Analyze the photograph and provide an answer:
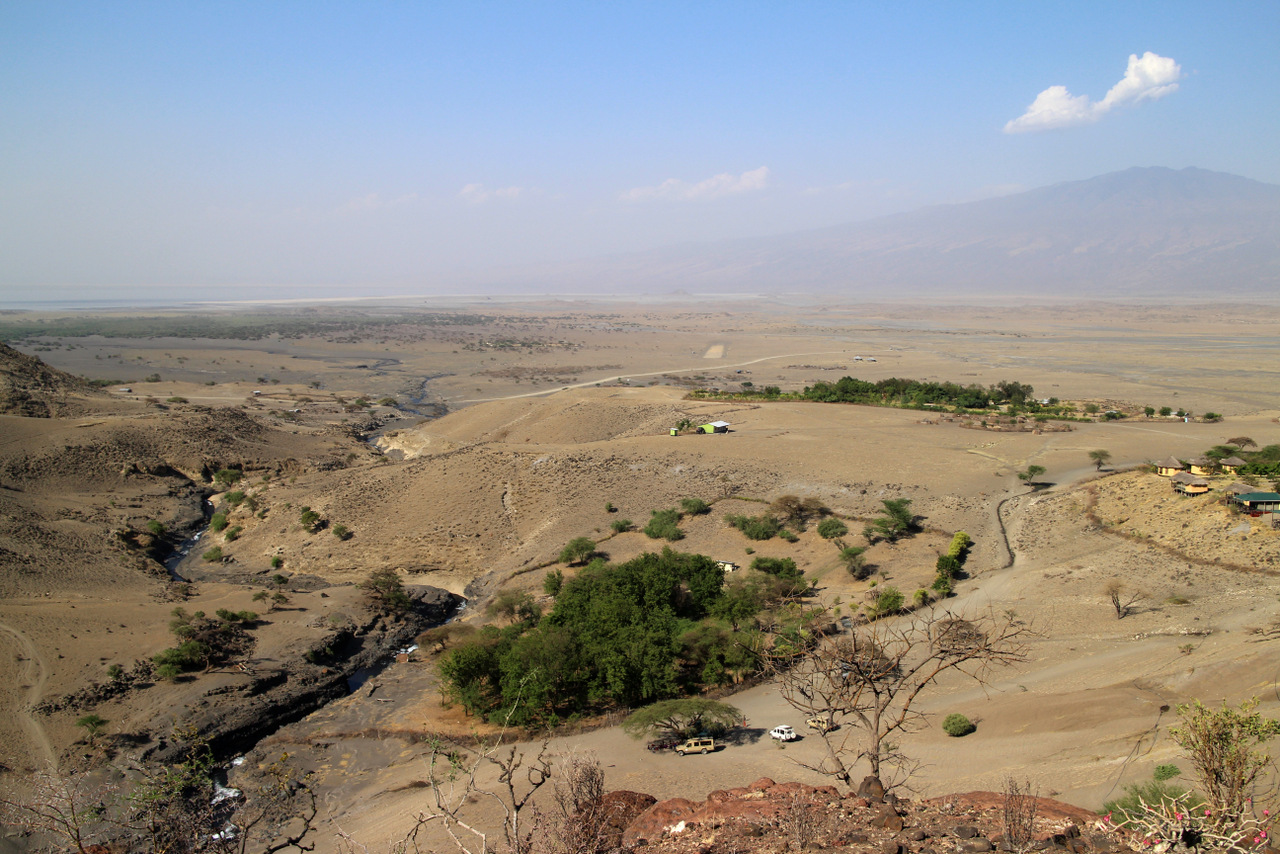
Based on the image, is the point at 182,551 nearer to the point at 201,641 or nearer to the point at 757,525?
the point at 201,641

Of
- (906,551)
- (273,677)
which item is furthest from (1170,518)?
(273,677)

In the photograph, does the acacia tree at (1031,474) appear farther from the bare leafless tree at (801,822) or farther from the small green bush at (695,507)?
the bare leafless tree at (801,822)

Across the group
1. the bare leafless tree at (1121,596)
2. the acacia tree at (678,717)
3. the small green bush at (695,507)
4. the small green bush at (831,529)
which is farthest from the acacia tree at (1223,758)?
the small green bush at (695,507)

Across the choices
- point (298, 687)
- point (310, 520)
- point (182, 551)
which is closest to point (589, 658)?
point (298, 687)

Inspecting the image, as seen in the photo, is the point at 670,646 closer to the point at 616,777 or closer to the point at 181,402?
the point at 616,777

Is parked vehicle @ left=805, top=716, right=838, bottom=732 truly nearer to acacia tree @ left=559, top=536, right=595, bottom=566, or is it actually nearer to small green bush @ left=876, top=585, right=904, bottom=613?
small green bush @ left=876, top=585, right=904, bottom=613
